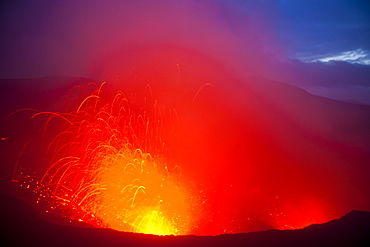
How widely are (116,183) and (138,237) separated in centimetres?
494

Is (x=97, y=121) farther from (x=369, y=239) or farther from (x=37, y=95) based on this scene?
(x=369, y=239)

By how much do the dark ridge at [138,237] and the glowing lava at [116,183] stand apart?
7.66 ft

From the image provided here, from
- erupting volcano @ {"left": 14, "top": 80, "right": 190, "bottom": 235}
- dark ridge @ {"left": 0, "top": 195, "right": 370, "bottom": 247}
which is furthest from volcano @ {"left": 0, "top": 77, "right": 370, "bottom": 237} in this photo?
erupting volcano @ {"left": 14, "top": 80, "right": 190, "bottom": 235}

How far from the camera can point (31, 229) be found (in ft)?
11.8

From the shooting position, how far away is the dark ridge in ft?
11.2

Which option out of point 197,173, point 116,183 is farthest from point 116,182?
point 197,173

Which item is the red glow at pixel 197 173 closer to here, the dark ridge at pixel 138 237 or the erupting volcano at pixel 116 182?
the erupting volcano at pixel 116 182

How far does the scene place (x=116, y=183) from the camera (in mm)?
8195

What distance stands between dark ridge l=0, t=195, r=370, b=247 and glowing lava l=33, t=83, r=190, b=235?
2.34 m

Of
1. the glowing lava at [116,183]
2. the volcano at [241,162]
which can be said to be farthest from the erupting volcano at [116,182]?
the volcano at [241,162]

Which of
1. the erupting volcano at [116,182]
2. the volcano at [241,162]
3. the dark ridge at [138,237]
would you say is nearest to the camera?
the dark ridge at [138,237]

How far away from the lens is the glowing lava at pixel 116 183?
6457mm

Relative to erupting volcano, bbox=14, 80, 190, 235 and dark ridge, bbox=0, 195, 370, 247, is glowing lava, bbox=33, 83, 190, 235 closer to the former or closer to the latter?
erupting volcano, bbox=14, 80, 190, 235

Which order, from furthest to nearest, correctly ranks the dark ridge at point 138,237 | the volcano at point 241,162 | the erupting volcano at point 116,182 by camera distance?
the erupting volcano at point 116,182 < the volcano at point 241,162 < the dark ridge at point 138,237
